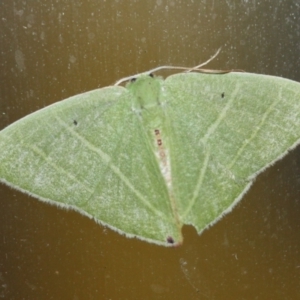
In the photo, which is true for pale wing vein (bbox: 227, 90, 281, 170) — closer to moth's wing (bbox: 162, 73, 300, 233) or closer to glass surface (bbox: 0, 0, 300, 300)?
moth's wing (bbox: 162, 73, 300, 233)

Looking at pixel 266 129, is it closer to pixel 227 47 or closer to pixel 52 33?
pixel 227 47

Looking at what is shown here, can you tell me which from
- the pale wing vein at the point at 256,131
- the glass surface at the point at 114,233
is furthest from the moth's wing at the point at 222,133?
the glass surface at the point at 114,233

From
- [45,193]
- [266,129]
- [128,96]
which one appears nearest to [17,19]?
[128,96]

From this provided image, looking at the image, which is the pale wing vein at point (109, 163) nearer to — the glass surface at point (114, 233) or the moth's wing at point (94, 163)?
the moth's wing at point (94, 163)

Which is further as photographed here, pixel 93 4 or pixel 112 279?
pixel 112 279

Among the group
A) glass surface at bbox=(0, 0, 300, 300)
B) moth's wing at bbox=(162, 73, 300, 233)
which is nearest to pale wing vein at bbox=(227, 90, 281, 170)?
moth's wing at bbox=(162, 73, 300, 233)

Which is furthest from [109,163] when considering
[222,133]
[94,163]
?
[222,133]

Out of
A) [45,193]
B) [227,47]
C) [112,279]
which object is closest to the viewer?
[45,193]
